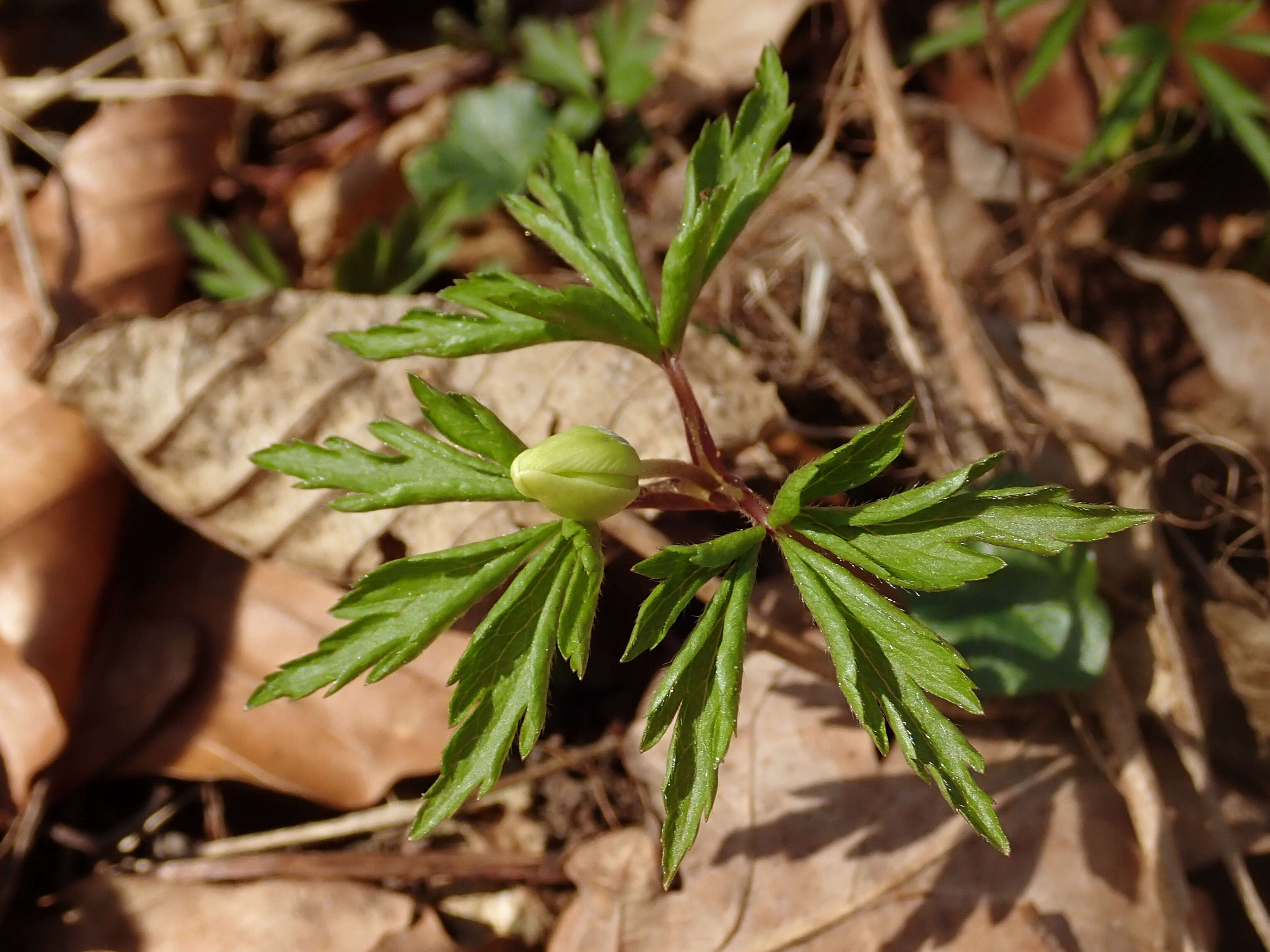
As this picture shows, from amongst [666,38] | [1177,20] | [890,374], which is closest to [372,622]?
[890,374]

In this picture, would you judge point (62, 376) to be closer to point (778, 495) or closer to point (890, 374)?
point (778, 495)

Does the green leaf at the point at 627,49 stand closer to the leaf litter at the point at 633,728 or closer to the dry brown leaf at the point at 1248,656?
the leaf litter at the point at 633,728

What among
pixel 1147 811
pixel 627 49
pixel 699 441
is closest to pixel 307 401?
pixel 699 441

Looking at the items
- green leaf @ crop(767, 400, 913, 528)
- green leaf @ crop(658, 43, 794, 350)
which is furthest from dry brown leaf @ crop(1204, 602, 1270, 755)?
green leaf @ crop(658, 43, 794, 350)

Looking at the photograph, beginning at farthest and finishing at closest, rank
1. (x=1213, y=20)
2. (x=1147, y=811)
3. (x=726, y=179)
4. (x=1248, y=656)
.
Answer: (x=1213, y=20) < (x=1248, y=656) < (x=1147, y=811) < (x=726, y=179)

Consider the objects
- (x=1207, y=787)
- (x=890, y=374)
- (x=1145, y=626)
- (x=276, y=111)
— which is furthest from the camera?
(x=276, y=111)

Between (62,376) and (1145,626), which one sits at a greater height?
(62,376)

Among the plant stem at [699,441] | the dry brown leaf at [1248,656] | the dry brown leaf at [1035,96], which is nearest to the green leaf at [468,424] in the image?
the plant stem at [699,441]

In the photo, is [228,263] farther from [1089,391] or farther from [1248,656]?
[1248,656]
